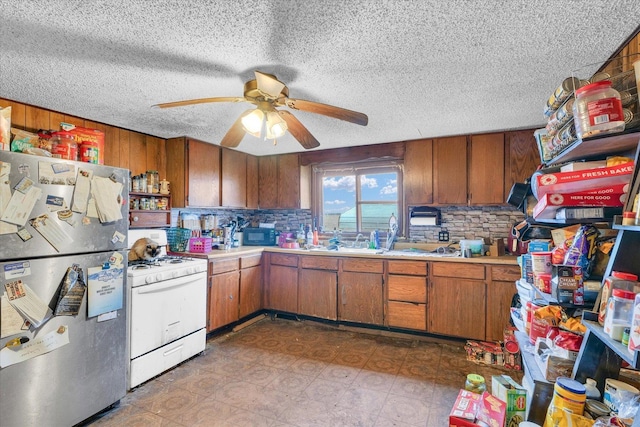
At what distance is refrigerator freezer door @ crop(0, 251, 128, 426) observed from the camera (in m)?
1.58

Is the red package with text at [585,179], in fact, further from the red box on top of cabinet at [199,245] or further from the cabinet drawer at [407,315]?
the red box on top of cabinet at [199,245]

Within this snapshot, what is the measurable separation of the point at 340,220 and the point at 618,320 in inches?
134

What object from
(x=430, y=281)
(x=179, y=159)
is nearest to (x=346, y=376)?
(x=430, y=281)

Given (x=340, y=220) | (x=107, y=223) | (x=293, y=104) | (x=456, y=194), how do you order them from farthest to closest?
(x=340, y=220) → (x=456, y=194) → (x=107, y=223) → (x=293, y=104)

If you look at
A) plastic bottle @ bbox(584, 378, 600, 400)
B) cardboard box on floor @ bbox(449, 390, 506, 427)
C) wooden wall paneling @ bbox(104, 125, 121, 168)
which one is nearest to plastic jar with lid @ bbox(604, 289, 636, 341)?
plastic bottle @ bbox(584, 378, 600, 400)

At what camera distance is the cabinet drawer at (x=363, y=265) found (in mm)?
3289

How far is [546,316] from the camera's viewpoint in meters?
1.38

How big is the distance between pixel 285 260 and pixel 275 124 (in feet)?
6.94

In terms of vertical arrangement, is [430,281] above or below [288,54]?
below

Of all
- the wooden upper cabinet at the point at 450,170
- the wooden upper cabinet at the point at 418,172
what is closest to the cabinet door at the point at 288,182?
the wooden upper cabinet at the point at 418,172

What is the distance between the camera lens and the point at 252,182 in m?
4.33

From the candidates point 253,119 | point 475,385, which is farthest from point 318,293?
point 253,119

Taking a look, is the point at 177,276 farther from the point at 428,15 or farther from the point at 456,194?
the point at 456,194

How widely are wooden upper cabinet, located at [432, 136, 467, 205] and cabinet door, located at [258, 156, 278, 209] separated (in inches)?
83.4
